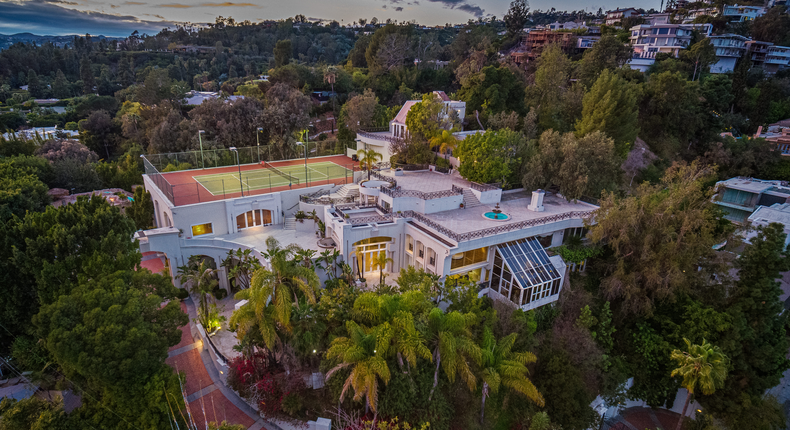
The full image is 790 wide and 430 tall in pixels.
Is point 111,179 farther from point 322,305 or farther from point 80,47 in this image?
point 80,47

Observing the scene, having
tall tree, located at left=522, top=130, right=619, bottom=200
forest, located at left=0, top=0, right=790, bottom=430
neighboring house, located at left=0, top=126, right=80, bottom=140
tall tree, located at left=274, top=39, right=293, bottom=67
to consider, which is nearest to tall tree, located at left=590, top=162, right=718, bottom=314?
forest, located at left=0, top=0, right=790, bottom=430

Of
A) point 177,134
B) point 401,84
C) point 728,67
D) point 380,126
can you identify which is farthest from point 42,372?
point 728,67

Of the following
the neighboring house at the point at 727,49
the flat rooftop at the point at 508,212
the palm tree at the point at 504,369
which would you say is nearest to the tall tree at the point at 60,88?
the flat rooftop at the point at 508,212

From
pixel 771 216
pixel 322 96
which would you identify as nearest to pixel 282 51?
pixel 322 96

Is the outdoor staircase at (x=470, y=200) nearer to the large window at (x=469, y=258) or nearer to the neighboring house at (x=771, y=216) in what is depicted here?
the large window at (x=469, y=258)

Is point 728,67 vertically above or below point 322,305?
above

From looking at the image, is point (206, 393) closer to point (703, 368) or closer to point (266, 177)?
point (266, 177)
